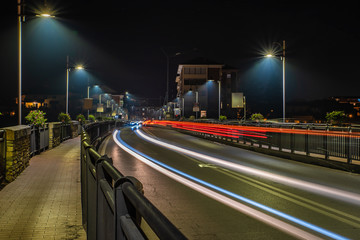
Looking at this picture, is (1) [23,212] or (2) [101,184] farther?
(1) [23,212]

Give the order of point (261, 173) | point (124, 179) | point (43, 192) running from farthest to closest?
point (261, 173), point (43, 192), point (124, 179)

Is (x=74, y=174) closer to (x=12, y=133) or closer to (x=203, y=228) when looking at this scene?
(x=12, y=133)

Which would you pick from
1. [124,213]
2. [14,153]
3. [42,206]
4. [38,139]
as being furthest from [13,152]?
[124,213]

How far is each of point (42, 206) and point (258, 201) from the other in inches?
185

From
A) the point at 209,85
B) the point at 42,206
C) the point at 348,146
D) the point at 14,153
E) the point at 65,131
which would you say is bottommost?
the point at 42,206

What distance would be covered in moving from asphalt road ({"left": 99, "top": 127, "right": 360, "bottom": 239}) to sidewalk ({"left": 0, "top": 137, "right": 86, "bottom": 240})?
181cm

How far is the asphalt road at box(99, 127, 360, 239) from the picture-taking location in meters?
6.20

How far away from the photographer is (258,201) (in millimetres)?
8391

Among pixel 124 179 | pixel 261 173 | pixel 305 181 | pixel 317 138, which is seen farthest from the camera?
pixel 317 138

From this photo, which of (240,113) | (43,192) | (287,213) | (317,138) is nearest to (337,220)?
(287,213)

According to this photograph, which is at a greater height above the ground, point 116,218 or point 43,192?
point 116,218

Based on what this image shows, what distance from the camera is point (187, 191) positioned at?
961 centimetres

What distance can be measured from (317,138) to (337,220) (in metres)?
10.6

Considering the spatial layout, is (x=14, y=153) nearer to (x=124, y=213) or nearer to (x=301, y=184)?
(x=301, y=184)
